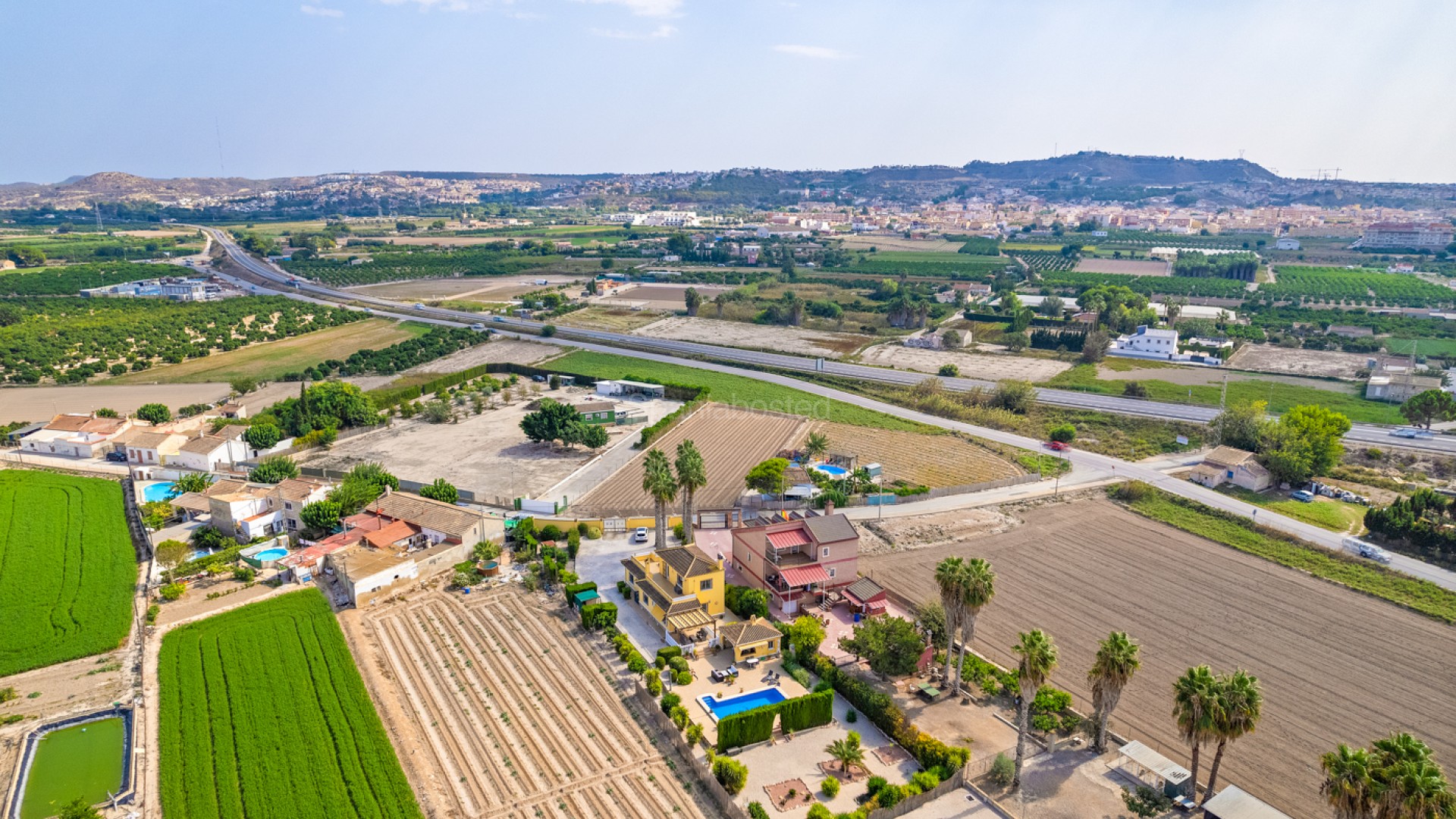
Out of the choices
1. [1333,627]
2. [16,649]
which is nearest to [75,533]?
[16,649]

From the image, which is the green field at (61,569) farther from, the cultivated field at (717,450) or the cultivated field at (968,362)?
the cultivated field at (968,362)

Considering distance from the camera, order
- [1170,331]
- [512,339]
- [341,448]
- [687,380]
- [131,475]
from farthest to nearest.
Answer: [512,339] < [1170,331] < [687,380] < [341,448] < [131,475]

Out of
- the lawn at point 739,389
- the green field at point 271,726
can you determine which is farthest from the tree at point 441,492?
the lawn at point 739,389

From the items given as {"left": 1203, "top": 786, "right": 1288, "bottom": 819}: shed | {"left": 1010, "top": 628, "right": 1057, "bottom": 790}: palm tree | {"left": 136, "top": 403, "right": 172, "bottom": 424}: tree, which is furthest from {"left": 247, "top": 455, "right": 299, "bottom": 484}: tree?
{"left": 1203, "top": 786, "right": 1288, "bottom": 819}: shed

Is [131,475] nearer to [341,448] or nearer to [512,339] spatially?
[341,448]

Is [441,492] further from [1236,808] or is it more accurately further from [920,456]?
[1236,808]

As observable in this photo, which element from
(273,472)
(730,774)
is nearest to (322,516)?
(273,472)
